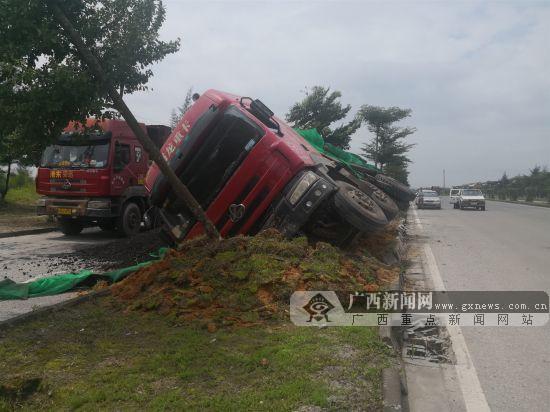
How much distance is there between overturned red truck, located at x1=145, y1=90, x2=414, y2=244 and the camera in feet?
23.7

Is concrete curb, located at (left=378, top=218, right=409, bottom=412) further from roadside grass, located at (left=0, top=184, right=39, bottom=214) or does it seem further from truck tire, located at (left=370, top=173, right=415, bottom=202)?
roadside grass, located at (left=0, top=184, right=39, bottom=214)

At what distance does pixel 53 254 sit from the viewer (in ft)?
33.0

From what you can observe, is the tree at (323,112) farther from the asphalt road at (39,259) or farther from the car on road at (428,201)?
Answer: the asphalt road at (39,259)

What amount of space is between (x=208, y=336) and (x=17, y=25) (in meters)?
3.94

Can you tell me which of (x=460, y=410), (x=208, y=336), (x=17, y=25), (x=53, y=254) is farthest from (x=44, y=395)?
(x=53, y=254)

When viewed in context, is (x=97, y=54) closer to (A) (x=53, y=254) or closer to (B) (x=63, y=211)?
(A) (x=53, y=254)

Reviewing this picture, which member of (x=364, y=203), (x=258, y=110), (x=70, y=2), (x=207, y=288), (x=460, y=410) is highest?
(x=70, y=2)

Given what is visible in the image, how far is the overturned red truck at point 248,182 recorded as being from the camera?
7238 millimetres

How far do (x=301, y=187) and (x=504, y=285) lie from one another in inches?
127

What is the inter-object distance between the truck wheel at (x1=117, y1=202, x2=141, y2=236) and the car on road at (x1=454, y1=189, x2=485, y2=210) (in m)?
21.9

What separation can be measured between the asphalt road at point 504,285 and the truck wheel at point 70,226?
30.1ft

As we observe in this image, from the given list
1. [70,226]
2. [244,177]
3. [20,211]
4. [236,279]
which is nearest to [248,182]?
[244,177]

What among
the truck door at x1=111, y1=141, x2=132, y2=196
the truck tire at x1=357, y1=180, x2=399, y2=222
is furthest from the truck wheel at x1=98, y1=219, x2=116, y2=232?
the truck tire at x1=357, y1=180, x2=399, y2=222

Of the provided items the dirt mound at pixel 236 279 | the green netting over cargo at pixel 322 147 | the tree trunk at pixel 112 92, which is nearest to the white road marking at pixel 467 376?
the dirt mound at pixel 236 279
